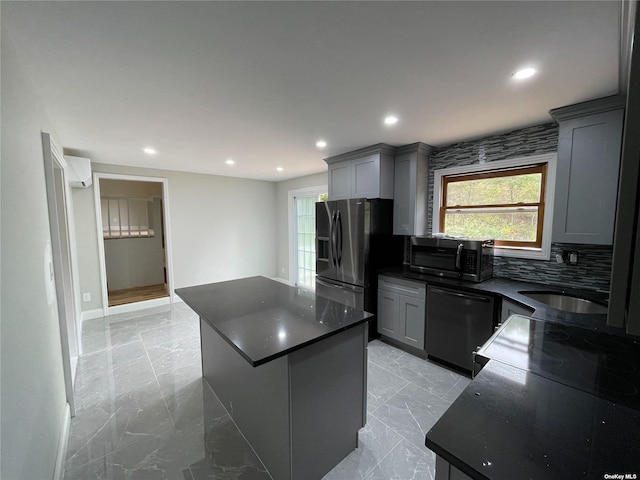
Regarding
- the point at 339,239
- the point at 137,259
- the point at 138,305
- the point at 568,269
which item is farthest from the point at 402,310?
the point at 137,259

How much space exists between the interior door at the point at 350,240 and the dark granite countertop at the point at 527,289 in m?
0.30

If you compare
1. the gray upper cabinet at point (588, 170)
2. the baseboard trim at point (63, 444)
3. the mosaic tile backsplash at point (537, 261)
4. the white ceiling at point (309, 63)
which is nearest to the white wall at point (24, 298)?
the baseboard trim at point (63, 444)

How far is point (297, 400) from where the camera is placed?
56.6 inches

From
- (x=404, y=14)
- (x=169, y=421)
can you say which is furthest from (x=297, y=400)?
(x=404, y=14)

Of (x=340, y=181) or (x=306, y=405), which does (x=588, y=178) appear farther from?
(x=306, y=405)

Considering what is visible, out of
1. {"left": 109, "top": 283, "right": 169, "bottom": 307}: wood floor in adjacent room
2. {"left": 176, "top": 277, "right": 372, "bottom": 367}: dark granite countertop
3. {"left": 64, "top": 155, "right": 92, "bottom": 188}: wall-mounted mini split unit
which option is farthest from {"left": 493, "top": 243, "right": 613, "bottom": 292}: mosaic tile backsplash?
{"left": 109, "top": 283, "right": 169, "bottom": 307}: wood floor in adjacent room

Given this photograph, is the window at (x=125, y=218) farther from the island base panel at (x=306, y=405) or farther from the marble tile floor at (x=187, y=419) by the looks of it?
the island base panel at (x=306, y=405)

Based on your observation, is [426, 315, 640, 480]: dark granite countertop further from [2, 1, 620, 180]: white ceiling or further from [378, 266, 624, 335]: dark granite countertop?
[2, 1, 620, 180]: white ceiling

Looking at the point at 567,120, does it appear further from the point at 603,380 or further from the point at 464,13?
the point at 603,380

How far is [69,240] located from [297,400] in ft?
11.1

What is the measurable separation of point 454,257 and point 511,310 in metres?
0.72

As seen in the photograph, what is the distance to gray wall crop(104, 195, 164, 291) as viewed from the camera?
17.2 feet

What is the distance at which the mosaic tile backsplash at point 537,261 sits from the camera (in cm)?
226

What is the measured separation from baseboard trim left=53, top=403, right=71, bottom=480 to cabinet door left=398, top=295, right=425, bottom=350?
9.51 feet
